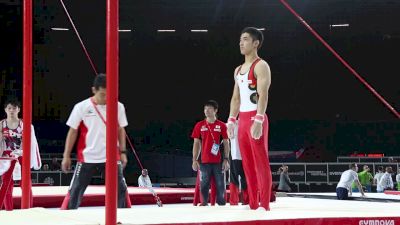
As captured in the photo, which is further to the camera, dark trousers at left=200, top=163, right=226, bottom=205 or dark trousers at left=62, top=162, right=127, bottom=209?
dark trousers at left=200, top=163, right=226, bottom=205

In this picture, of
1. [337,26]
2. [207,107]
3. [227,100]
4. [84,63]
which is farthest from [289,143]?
[207,107]

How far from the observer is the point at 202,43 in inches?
835

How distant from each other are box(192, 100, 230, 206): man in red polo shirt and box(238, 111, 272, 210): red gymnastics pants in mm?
2249

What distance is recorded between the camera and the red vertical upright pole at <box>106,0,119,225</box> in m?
2.68

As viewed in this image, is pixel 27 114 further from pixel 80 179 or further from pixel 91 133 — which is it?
pixel 80 179

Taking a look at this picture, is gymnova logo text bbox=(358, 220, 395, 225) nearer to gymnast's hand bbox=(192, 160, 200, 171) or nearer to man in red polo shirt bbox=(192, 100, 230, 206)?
man in red polo shirt bbox=(192, 100, 230, 206)

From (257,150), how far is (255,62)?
67cm

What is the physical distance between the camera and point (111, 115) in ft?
8.89

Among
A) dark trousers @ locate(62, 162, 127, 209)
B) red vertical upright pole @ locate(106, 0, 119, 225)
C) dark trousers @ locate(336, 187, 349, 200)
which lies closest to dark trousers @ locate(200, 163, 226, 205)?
dark trousers @ locate(62, 162, 127, 209)

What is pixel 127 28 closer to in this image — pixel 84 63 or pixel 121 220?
pixel 84 63

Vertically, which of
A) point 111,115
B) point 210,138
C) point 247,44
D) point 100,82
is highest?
point 247,44

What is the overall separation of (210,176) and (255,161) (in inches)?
105

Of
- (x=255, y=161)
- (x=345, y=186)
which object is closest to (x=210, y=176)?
(x=255, y=161)

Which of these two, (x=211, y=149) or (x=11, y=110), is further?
(x=211, y=149)
